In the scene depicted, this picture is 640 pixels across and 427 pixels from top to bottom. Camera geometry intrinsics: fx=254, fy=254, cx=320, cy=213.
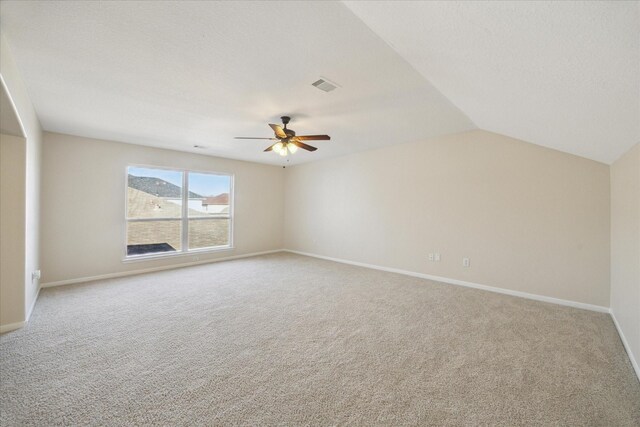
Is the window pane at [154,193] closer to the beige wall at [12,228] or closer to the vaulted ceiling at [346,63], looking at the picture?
the vaulted ceiling at [346,63]

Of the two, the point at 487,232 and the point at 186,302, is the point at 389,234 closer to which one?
the point at 487,232

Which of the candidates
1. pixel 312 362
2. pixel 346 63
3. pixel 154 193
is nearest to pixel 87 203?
pixel 154 193

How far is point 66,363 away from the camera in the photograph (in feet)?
6.66

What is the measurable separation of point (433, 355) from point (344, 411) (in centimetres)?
103

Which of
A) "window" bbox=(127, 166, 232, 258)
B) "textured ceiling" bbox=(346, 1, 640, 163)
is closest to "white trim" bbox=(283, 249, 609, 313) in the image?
"textured ceiling" bbox=(346, 1, 640, 163)

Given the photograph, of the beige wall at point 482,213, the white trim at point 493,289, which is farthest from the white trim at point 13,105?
the white trim at point 493,289

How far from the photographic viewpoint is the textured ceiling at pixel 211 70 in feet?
5.29

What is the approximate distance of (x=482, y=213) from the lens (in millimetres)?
3979

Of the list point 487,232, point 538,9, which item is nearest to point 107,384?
point 538,9

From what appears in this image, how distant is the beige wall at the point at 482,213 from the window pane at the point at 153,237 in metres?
3.50

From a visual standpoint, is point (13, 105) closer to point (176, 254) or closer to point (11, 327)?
point (11, 327)


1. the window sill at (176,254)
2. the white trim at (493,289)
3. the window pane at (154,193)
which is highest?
the window pane at (154,193)

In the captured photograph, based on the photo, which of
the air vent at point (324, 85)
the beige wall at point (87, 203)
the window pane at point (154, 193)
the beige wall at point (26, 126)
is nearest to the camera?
the beige wall at point (26, 126)

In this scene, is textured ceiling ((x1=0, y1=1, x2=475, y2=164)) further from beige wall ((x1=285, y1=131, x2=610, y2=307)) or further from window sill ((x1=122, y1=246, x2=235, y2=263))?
window sill ((x1=122, y1=246, x2=235, y2=263))
